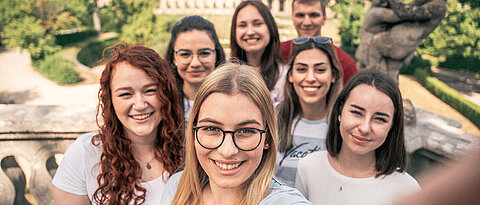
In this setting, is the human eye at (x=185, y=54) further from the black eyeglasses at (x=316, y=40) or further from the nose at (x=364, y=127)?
the nose at (x=364, y=127)

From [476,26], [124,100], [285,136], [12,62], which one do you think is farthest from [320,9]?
[12,62]

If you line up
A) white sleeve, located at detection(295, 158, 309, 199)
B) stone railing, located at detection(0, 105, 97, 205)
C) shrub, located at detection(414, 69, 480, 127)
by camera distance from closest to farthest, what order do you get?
1. white sleeve, located at detection(295, 158, 309, 199)
2. stone railing, located at detection(0, 105, 97, 205)
3. shrub, located at detection(414, 69, 480, 127)

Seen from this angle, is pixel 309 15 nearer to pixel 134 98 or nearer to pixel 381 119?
pixel 381 119

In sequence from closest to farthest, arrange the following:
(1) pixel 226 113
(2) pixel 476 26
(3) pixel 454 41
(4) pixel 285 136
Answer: (1) pixel 226 113, (4) pixel 285 136, (2) pixel 476 26, (3) pixel 454 41

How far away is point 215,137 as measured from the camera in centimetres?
156

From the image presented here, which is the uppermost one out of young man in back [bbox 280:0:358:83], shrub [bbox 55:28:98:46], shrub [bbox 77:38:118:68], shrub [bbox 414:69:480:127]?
young man in back [bbox 280:0:358:83]

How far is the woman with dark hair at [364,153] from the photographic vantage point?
2123mm

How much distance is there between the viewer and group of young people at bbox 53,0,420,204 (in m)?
1.58

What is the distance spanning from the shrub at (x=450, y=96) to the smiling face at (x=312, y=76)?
13973mm

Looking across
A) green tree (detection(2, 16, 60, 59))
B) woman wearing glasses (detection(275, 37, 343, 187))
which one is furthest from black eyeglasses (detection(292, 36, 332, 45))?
green tree (detection(2, 16, 60, 59))

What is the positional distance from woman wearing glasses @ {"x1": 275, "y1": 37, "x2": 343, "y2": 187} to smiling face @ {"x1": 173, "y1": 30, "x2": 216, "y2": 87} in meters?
0.76

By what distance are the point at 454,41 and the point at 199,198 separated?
62.4ft

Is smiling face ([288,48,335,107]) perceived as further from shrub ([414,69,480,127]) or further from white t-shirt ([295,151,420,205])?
shrub ([414,69,480,127])

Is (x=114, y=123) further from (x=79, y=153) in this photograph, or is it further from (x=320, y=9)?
(x=320, y=9)
